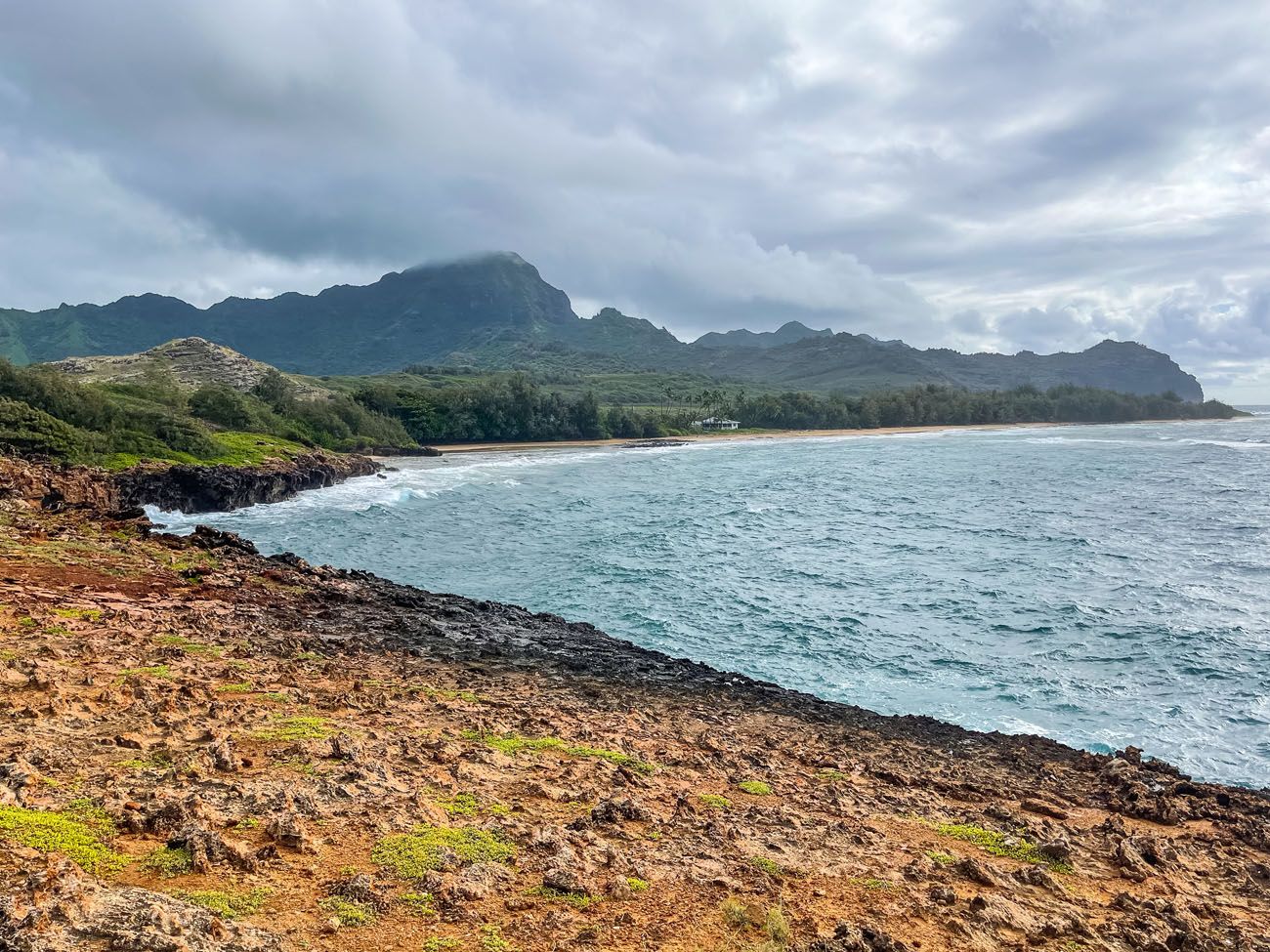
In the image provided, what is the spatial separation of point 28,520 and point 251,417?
179 ft

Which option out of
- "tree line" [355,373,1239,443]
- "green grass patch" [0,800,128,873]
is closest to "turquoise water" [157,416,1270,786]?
"green grass patch" [0,800,128,873]

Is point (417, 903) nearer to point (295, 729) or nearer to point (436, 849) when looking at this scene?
point (436, 849)

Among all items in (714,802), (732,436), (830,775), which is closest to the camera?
(714,802)

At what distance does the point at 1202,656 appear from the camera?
842 inches

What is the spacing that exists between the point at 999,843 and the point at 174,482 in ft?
151

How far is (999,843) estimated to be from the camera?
9.43 m

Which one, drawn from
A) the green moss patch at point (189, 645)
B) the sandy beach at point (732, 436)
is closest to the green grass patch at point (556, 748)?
the green moss patch at point (189, 645)

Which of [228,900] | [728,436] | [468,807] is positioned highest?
[728,436]

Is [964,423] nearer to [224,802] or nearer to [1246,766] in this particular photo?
[1246,766]


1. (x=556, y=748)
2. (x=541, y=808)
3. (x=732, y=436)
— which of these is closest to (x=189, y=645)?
(x=556, y=748)

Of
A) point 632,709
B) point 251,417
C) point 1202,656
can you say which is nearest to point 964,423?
point 251,417

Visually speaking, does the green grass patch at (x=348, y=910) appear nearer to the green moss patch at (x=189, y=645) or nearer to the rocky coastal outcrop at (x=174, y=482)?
the green moss patch at (x=189, y=645)

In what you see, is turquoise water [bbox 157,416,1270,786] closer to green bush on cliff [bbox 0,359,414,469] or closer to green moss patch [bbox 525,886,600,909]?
green bush on cliff [bbox 0,359,414,469]

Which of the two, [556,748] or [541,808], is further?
[556,748]
